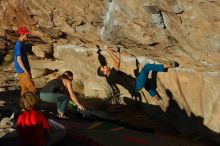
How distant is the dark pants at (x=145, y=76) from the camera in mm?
12125

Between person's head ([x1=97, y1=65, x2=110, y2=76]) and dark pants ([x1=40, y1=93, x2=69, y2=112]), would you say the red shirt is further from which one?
person's head ([x1=97, y1=65, x2=110, y2=76])

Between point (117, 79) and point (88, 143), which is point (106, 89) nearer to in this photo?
point (117, 79)

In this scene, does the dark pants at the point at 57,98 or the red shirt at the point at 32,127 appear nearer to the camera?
the red shirt at the point at 32,127

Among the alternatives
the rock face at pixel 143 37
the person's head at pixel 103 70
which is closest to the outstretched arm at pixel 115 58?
the rock face at pixel 143 37

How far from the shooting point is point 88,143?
951 centimetres

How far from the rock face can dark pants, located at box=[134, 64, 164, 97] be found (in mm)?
154

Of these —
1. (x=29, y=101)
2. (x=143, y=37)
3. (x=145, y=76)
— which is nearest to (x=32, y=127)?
(x=29, y=101)

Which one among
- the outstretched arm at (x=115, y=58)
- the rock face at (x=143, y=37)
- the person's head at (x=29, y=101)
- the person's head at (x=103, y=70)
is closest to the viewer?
the person's head at (x=29, y=101)

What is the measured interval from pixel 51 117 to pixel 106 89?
4.01 metres

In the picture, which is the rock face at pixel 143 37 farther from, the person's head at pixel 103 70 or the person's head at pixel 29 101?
the person's head at pixel 29 101

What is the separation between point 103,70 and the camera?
521 inches

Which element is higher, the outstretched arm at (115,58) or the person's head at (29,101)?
the outstretched arm at (115,58)

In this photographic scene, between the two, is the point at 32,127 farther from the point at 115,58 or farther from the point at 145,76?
the point at 115,58

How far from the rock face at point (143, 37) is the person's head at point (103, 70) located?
0.37 meters
